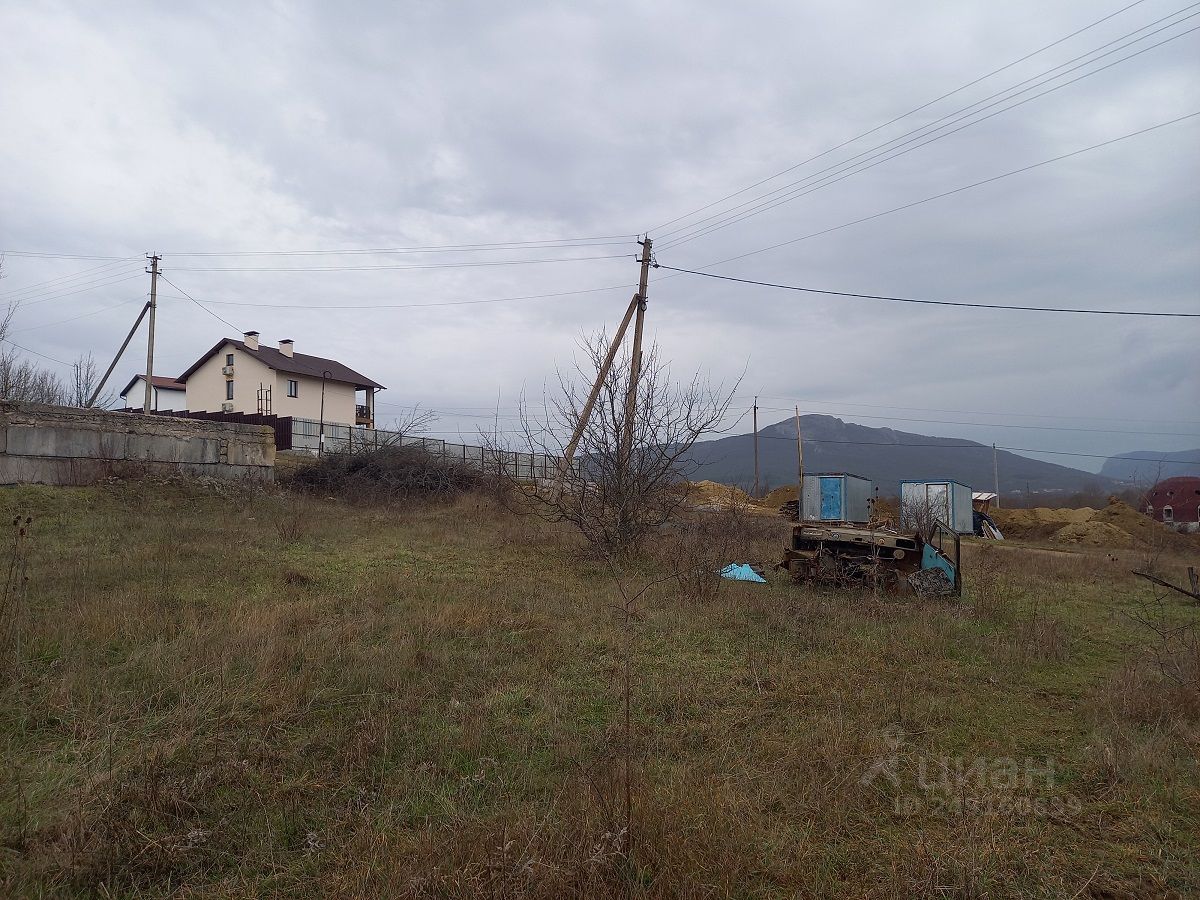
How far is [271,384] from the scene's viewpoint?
1437 inches

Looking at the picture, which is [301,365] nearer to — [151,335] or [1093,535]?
[151,335]

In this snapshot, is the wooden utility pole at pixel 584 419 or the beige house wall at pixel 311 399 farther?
the beige house wall at pixel 311 399

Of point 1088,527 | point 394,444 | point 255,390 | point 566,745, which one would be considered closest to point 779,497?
point 1088,527

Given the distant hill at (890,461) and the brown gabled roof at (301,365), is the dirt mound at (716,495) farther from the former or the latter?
the distant hill at (890,461)

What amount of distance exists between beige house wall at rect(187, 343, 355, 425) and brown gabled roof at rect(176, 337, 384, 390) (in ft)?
0.84

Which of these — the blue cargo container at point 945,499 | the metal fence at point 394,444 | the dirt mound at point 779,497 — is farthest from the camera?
the dirt mound at point 779,497

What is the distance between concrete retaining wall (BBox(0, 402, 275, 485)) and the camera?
12922mm

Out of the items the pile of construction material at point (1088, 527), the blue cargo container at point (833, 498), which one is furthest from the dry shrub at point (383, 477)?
the pile of construction material at point (1088, 527)

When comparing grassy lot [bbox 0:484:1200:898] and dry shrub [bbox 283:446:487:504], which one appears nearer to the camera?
grassy lot [bbox 0:484:1200:898]

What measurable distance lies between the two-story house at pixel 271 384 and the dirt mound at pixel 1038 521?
111ft

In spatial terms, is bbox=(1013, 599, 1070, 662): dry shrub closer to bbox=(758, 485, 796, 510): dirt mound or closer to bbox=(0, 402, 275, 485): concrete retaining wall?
bbox=(0, 402, 275, 485): concrete retaining wall

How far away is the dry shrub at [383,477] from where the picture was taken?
1886 cm

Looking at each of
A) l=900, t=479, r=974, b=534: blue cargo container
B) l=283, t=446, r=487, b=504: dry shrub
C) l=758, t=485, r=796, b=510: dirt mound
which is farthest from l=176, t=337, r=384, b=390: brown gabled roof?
l=900, t=479, r=974, b=534: blue cargo container

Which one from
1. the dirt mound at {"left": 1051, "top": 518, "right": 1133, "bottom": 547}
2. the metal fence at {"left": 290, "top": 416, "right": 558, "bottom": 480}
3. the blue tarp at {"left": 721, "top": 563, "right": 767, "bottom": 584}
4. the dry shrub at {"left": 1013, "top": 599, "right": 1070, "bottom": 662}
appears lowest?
the dirt mound at {"left": 1051, "top": 518, "right": 1133, "bottom": 547}
